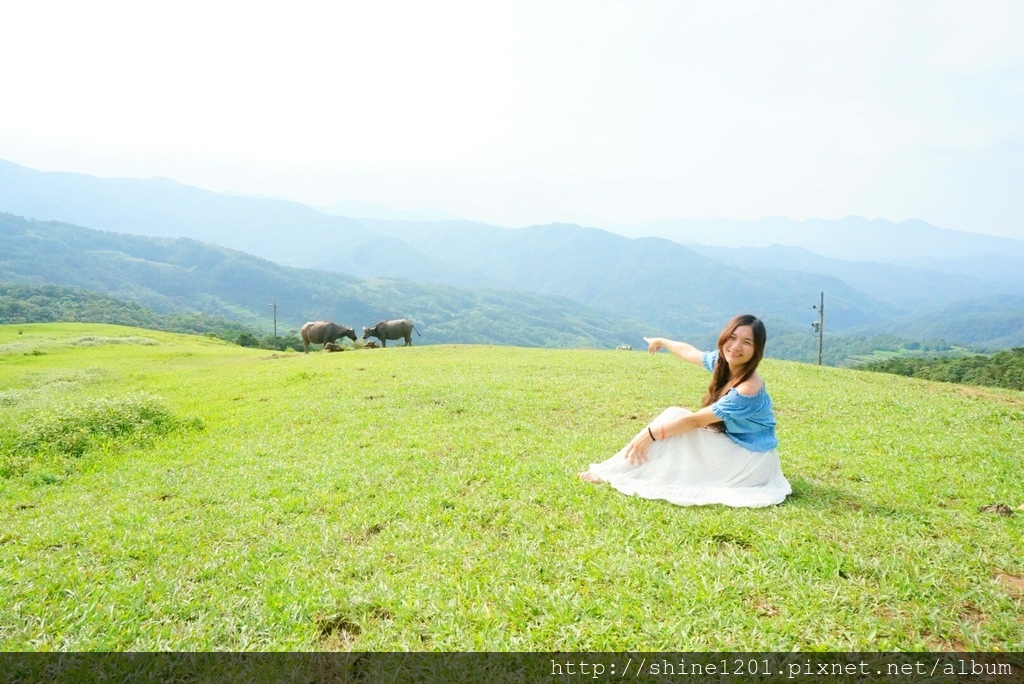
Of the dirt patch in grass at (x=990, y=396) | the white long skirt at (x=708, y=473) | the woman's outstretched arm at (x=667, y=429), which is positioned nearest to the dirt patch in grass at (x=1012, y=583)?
the white long skirt at (x=708, y=473)

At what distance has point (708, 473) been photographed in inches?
241

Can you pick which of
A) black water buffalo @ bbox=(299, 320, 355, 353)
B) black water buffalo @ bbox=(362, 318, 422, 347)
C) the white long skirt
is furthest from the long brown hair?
black water buffalo @ bbox=(362, 318, 422, 347)

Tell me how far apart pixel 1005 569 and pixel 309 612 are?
5.82 meters

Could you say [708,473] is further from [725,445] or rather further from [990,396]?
[990,396]

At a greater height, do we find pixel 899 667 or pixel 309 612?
pixel 899 667

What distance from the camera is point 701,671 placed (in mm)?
3391

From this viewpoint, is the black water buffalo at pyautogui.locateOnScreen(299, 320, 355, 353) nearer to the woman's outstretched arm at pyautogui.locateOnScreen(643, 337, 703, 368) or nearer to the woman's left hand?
the woman's outstretched arm at pyautogui.locateOnScreen(643, 337, 703, 368)

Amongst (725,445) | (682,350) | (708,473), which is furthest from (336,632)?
(682,350)

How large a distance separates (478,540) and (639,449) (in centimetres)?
226

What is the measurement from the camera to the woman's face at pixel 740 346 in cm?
582

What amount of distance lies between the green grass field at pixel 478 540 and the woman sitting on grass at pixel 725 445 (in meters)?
0.33

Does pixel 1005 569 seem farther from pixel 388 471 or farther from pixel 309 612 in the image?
pixel 388 471

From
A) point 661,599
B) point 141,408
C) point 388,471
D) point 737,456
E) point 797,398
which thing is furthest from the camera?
point 797,398

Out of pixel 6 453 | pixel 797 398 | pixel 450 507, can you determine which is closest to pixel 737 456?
pixel 450 507
